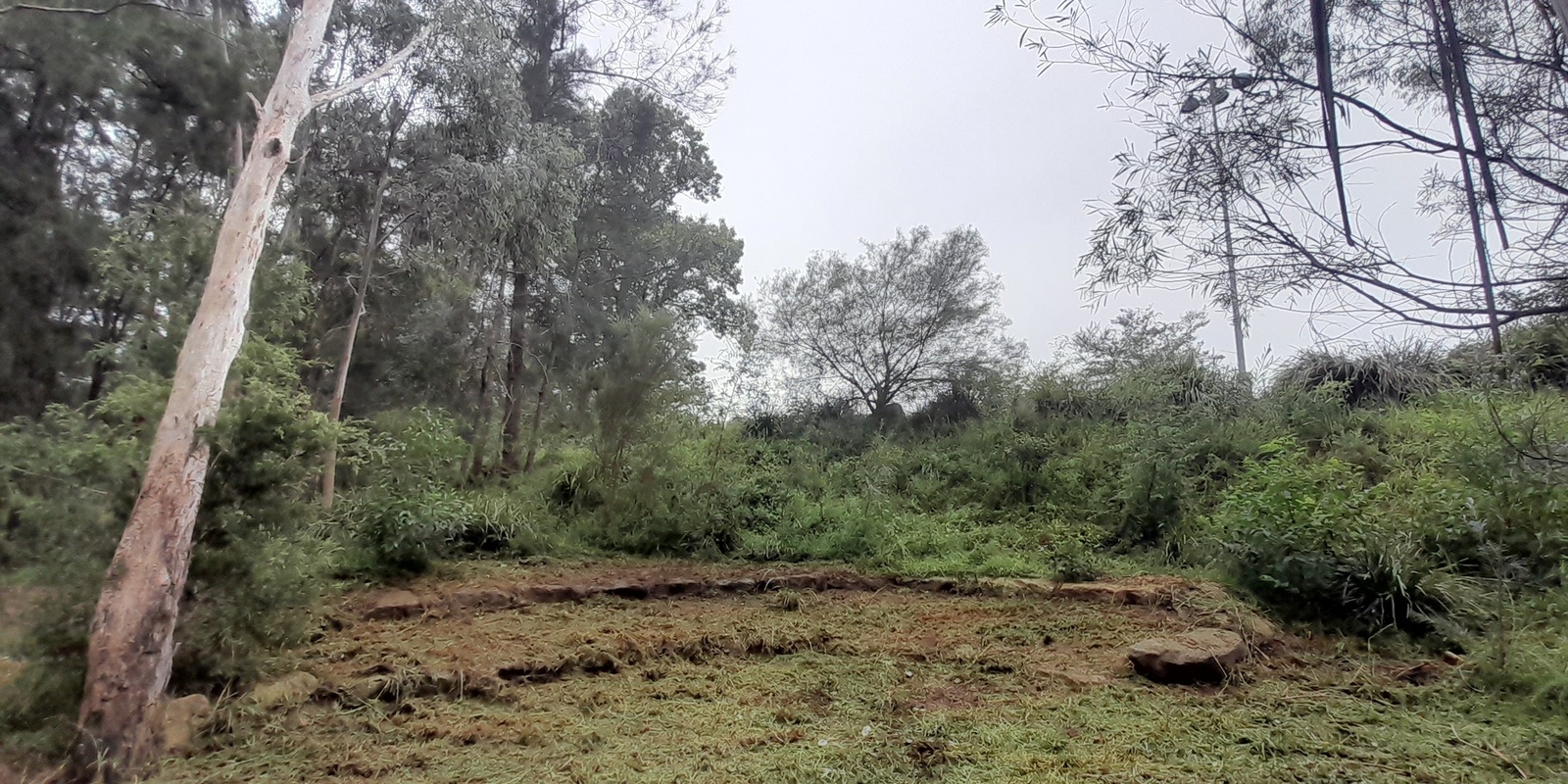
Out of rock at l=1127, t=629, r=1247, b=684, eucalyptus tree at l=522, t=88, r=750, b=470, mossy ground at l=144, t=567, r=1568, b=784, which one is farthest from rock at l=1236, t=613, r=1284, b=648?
eucalyptus tree at l=522, t=88, r=750, b=470

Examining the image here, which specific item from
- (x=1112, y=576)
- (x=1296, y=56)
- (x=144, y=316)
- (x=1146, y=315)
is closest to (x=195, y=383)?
(x=144, y=316)

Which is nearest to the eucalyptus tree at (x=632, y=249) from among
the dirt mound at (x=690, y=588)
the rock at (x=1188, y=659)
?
the dirt mound at (x=690, y=588)

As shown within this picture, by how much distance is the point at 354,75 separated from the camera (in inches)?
259

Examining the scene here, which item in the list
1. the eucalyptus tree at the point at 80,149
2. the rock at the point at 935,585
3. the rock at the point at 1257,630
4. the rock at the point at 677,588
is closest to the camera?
the rock at the point at 1257,630

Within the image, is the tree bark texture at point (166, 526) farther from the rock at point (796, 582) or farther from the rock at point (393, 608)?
the rock at point (796, 582)

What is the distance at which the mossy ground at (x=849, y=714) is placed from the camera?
6.95 ft

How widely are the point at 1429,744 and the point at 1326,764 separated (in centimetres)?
48

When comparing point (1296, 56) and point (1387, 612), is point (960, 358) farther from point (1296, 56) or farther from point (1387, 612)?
point (1296, 56)

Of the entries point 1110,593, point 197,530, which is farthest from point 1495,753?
point 197,530

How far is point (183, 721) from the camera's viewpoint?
231cm

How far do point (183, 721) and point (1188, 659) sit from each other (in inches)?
164

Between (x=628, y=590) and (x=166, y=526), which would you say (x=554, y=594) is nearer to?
(x=628, y=590)

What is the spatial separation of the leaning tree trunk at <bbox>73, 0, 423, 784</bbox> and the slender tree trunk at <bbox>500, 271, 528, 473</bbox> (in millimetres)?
5144

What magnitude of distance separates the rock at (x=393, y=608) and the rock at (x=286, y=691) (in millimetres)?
1227
